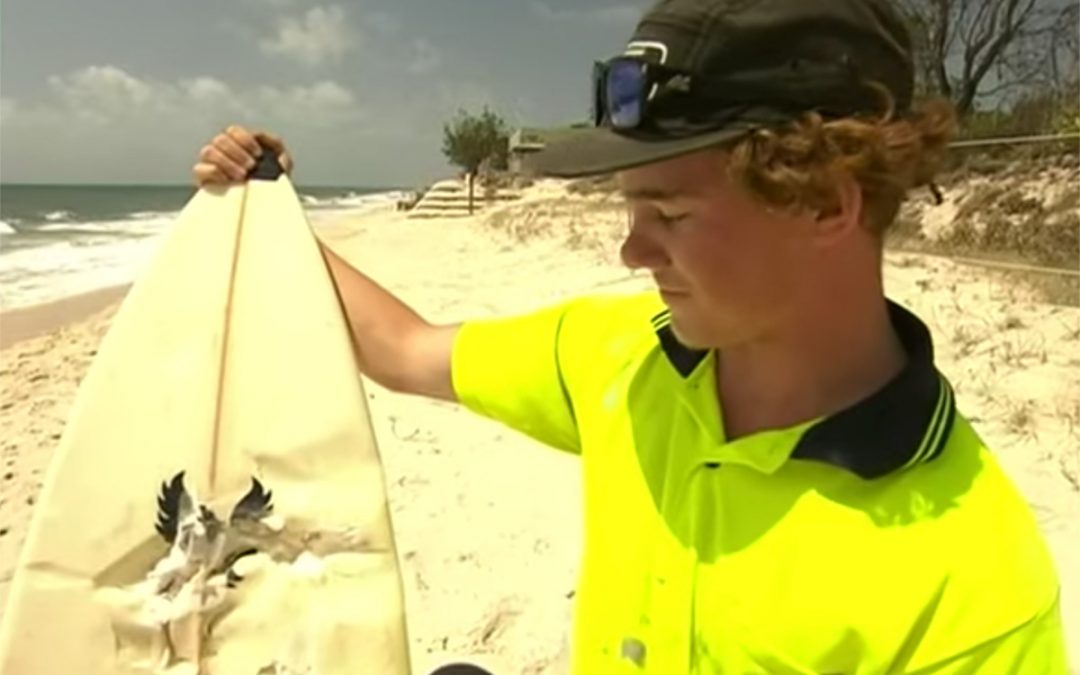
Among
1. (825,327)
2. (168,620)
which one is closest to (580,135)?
(825,327)

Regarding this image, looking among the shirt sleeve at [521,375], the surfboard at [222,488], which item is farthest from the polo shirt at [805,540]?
the surfboard at [222,488]

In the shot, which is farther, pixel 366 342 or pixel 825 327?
pixel 366 342

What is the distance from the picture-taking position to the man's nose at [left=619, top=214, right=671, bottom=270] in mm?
1085

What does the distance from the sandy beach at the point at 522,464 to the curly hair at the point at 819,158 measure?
161cm

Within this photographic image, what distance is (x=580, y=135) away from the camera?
3.73ft

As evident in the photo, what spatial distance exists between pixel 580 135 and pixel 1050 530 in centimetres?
209

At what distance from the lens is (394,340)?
1648mm

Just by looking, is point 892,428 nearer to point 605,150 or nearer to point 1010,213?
point 605,150

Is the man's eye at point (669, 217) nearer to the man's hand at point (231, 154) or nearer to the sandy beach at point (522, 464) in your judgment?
the man's hand at point (231, 154)

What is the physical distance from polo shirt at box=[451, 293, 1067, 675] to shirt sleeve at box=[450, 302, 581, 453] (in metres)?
0.12

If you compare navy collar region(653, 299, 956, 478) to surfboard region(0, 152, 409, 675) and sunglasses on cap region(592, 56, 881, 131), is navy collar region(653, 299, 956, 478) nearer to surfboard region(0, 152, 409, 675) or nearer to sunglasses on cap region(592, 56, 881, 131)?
sunglasses on cap region(592, 56, 881, 131)

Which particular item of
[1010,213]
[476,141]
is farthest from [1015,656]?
[476,141]

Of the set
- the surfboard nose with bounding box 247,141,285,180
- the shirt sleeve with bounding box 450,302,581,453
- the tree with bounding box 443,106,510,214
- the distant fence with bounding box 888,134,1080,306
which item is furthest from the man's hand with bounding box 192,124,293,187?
the tree with bounding box 443,106,510,214

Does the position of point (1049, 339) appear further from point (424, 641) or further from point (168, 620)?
point (168, 620)
